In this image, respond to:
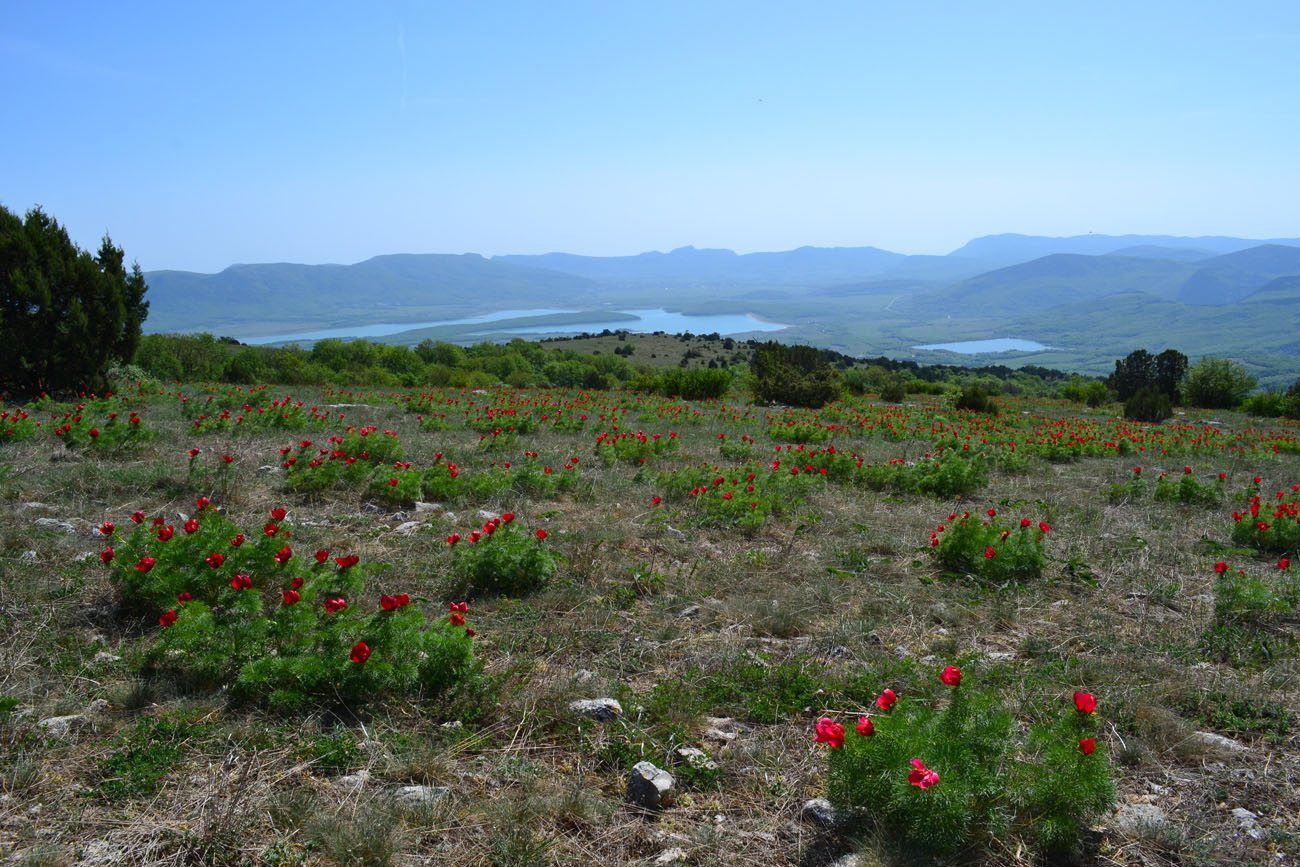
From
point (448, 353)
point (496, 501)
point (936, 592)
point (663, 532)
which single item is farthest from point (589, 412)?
point (448, 353)

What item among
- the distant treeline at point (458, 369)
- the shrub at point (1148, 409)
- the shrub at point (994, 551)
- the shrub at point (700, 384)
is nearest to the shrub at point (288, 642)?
the shrub at point (994, 551)

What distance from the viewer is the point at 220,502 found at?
21.1 feet

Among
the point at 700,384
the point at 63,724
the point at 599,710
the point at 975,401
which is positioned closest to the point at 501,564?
the point at 599,710

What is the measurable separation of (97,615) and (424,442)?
19.0 ft

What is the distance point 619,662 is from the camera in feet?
13.1

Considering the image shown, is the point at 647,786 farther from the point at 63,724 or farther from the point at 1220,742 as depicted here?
the point at 1220,742

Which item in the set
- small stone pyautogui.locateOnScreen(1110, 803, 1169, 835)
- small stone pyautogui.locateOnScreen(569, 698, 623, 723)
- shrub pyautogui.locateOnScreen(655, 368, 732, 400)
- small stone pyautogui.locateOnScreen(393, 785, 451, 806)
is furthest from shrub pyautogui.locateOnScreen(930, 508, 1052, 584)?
shrub pyautogui.locateOnScreen(655, 368, 732, 400)

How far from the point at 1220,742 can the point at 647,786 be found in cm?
273

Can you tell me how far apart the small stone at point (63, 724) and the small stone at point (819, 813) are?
126 inches

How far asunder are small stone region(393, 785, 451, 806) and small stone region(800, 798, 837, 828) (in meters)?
1.49

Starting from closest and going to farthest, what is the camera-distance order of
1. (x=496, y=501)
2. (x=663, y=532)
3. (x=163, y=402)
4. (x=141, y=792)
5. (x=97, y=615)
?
(x=141, y=792) < (x=97, y=615) < (x=663, y=532) < (x=496, y=501) < (x=163, y=402)

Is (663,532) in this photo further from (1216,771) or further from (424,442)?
(424,442)

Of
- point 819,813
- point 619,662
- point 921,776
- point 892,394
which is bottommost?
point 892,394

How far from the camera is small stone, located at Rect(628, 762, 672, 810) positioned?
115 inches
